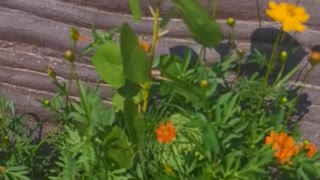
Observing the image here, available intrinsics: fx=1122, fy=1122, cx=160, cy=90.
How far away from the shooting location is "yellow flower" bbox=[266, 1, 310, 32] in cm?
213

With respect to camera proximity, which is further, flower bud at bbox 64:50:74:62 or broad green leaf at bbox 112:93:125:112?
broad green leaf at bbox 112:93:125:112

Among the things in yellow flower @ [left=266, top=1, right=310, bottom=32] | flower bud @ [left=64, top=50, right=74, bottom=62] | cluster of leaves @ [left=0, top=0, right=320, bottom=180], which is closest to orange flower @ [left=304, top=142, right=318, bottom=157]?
cluster of leaves @ [left=0, top=0, right=320, bottom=180]

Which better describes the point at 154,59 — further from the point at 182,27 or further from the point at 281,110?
the point at 281,110

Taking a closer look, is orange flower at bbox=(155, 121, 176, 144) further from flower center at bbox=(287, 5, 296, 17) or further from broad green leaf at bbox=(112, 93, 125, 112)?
flower center at bbox=(287, 5, 296, 17)

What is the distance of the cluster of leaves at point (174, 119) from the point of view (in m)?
2.18

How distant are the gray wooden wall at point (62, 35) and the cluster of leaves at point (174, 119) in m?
0.05

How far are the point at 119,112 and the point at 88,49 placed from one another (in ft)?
0.48

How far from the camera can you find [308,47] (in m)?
2.31

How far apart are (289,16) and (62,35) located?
0.53m

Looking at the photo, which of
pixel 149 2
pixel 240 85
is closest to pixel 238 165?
pixel 240 85

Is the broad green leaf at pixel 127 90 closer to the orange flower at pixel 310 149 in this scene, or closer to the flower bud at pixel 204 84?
the flower bud at pixel 204 84

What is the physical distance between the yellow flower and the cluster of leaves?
122 mm

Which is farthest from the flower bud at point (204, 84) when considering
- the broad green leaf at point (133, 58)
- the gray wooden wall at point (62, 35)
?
the gray wooden wall at point (62, 35)

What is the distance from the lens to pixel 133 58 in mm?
2113
